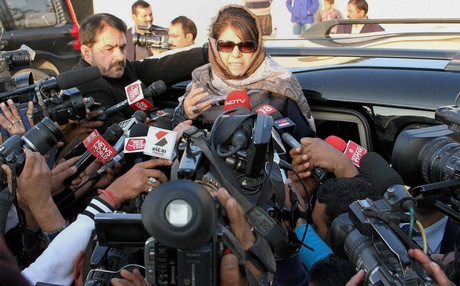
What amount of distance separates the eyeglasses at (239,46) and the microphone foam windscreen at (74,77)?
27.6 inches

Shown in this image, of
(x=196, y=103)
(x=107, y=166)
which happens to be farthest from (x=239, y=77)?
(x=107, y=166)

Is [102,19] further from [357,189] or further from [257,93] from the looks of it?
[357,189]

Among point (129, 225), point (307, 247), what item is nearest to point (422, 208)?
point (307, 247)

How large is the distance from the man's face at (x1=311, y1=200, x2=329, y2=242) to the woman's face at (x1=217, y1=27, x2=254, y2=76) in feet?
3.62

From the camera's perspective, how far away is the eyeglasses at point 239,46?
3268mm

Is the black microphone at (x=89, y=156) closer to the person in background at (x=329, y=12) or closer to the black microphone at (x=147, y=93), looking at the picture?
the black microphone at (x=147, y=93)

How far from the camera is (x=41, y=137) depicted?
8.27 ft

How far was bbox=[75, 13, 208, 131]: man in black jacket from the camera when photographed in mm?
3670

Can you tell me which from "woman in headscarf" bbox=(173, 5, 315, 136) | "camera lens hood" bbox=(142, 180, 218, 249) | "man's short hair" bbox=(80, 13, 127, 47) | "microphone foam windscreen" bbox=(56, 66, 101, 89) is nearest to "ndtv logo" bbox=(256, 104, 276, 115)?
"woman in headscarf" bbox=(173, 5, 315, 136)

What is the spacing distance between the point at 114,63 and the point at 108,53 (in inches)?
3.0

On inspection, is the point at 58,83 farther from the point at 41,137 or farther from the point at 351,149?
the point at 351,149

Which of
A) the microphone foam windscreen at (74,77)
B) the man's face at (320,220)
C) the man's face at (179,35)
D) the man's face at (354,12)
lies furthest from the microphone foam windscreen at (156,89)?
the man's face at (354,12)

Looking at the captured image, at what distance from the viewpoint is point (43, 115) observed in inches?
117

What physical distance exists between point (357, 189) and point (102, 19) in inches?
92.7
